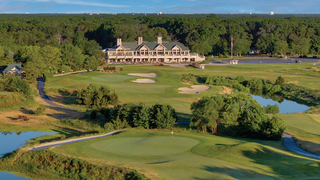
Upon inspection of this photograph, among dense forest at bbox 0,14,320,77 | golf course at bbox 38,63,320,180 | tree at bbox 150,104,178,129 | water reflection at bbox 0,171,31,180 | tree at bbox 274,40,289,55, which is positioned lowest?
water reflection at bbox 0,171,31,180

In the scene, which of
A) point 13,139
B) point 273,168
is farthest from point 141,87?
point 273,168

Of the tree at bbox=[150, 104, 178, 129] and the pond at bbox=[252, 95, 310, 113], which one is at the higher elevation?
the tree at bbox=[150, 104, 178, 129]

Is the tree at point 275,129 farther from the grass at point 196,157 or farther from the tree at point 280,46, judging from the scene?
the tree at point 280,46

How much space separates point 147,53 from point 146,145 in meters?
91.1

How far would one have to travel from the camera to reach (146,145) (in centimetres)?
3134

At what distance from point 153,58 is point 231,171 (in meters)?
99.2

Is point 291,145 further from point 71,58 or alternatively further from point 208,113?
point 71,58

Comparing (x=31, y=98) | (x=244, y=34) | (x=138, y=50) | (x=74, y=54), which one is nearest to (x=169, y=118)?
(x=31, y=98)

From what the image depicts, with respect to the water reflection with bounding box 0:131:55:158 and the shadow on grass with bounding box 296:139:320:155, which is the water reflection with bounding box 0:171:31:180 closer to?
the water reflection with bounding box 0:131:55:158

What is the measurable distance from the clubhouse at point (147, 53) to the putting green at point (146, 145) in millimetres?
86362

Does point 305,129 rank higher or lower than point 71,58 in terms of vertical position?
lower

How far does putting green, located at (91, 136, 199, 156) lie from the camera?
96.9 ft

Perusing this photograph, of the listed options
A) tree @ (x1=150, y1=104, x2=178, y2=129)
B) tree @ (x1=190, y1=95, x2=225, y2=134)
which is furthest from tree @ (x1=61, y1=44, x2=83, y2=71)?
tree @ (x1=190, y1=95, x2=225, y2=134)

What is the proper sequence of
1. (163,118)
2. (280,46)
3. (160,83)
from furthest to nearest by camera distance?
(280,46)
(160,83)
(163,118)
